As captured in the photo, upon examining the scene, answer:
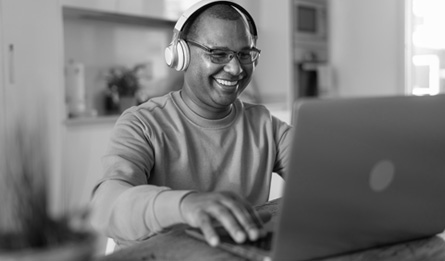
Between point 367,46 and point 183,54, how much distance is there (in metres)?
4.31

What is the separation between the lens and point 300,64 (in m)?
5.22

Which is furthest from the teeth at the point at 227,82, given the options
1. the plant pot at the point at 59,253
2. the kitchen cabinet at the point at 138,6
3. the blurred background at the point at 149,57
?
the kitchen cabinet at the point at 138,6

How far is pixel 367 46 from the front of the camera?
5441 mm

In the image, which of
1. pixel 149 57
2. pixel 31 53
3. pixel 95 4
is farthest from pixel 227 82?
pixel 149 57

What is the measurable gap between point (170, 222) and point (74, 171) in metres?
0.28

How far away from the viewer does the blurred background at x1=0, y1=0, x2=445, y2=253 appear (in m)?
2.93

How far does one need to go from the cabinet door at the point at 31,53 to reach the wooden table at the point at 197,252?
1.97 metres

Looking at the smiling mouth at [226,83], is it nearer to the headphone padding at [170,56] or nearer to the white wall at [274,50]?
the headphone padding at [170,56]

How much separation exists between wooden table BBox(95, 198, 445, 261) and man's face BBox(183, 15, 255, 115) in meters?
0.55

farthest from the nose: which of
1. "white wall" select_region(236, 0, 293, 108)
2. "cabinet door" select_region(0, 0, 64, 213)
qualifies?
"white wall" select_region(236, 0, 293, 108)

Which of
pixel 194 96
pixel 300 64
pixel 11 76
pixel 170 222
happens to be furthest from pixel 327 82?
pixel 170 222

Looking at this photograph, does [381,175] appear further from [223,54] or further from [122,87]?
[122,87]

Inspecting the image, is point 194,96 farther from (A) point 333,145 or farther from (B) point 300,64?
(B) point 300,64

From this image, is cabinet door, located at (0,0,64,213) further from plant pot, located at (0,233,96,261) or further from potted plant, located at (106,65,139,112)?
plant pot, located at (0,233,96,261)
